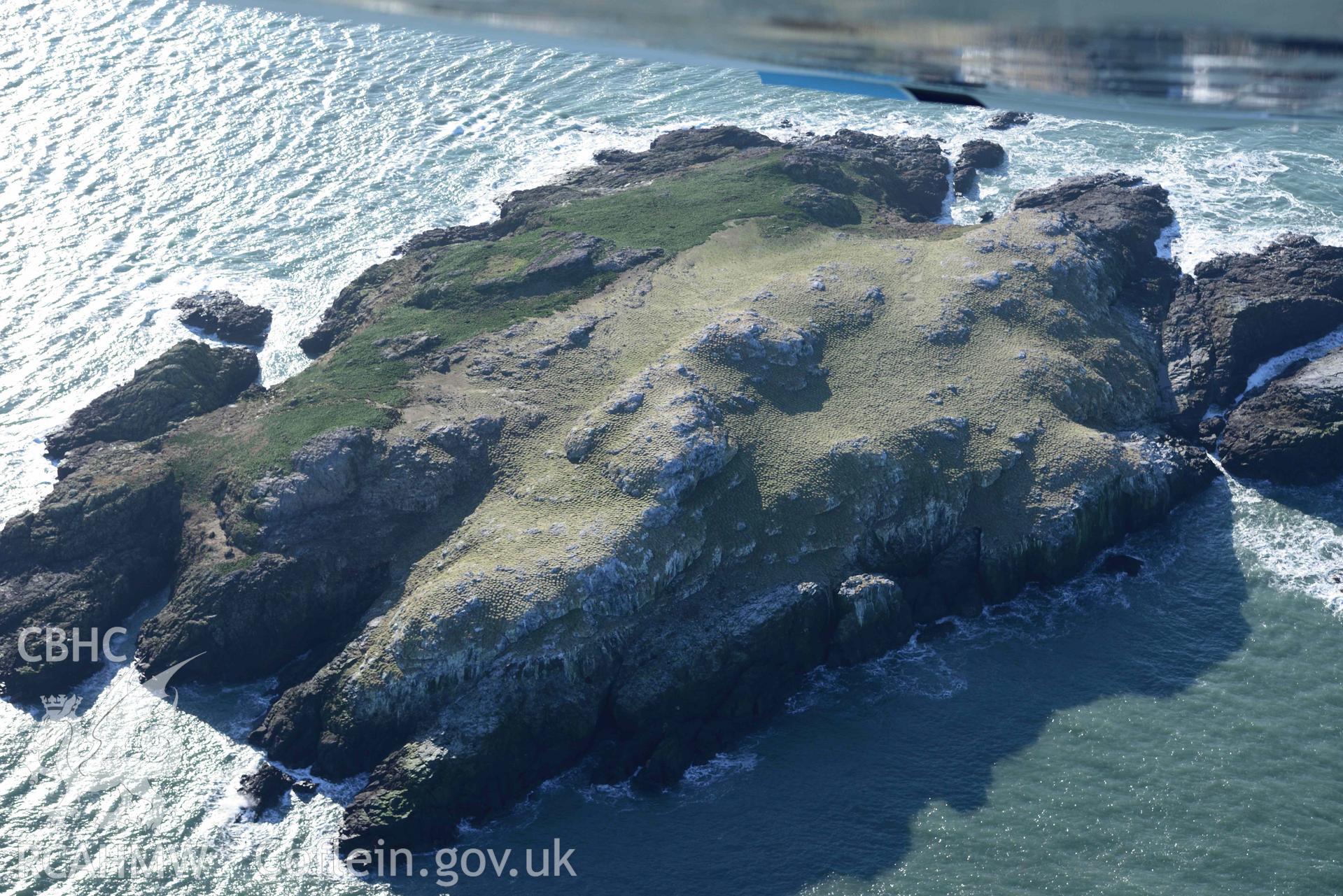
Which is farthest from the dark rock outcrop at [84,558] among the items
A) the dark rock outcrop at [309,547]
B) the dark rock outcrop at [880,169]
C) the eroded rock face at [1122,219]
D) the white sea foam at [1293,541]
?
the white sea foam at [1293,541]

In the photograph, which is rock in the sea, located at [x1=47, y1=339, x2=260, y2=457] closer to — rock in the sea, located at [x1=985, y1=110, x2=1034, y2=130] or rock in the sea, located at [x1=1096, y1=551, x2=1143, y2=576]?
rock in the sea, located at [x1=1096, y1=551, x2=1143, y2=576]

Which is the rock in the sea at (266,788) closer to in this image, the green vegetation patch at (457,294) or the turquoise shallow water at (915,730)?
the turquoise shallow water at (915,730)

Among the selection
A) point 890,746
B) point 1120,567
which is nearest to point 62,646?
point 890,746

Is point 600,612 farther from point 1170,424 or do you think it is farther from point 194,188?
point 194,188

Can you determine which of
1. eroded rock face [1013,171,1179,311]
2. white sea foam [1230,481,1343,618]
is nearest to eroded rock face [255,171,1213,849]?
eroded rock face [1013,171,1179,311]

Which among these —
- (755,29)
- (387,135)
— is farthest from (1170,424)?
(387,135)
